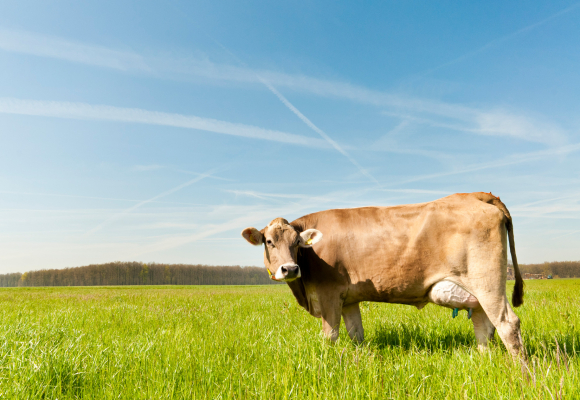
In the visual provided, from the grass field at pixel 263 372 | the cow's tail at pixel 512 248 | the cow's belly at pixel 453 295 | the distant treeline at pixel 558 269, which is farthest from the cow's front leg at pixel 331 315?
the distant treeline at pixel 558 269

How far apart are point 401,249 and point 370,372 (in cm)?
210

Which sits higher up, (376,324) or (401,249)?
(401,249)

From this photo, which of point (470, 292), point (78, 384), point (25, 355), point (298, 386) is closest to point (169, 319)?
point (25, 355)

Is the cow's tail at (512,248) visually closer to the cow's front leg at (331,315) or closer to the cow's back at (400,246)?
the cow's back at (400,246)

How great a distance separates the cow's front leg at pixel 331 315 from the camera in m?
5.61

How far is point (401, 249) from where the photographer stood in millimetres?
5477

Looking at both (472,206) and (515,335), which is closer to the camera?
(515,335)

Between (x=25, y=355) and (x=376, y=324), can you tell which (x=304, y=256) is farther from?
(x=25, y=355)

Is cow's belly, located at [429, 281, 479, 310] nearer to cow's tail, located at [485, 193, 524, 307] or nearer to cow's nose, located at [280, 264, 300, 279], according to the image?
cow's tail, located at [485, 193, 524, 307]

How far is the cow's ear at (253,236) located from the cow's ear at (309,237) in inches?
29.9

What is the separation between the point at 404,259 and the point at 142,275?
135 m

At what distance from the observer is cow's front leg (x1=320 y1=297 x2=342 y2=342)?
18.4ft

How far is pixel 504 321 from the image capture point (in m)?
4.97

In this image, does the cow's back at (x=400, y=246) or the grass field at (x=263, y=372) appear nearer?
the grass field at (x=263, y=372)
